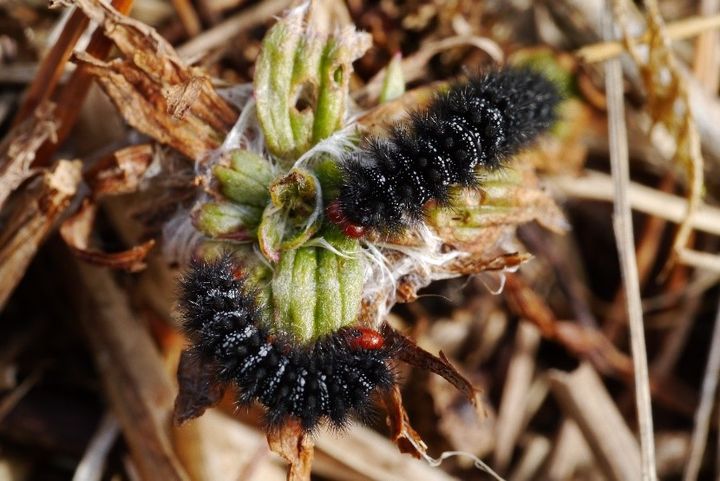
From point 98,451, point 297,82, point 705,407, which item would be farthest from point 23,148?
point 705,407

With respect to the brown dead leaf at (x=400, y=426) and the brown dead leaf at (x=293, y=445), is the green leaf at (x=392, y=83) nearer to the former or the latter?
the brown dead leaf at (x=400, y=426)

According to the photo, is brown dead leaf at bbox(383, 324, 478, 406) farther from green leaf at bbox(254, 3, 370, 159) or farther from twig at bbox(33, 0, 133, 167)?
twig at bbox(33, 0, 133, 167)

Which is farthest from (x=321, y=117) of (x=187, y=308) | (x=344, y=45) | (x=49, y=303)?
(x=49, y=303)

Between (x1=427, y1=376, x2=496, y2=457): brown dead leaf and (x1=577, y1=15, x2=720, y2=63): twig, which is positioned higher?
(x1=577, y1=15, x2=720, y2=63): twig

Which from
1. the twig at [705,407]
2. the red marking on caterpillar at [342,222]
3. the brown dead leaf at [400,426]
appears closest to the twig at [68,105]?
the red marking on caterpillar at [342,222]

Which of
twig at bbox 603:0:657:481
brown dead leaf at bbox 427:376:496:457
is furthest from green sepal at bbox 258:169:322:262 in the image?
twig at bbox 603:0:657:481

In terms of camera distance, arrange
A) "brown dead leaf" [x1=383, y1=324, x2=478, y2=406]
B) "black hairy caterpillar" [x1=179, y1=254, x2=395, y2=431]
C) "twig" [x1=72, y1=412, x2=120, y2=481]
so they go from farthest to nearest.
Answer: "twig" [x1=72, y1=412, x2=120, y2=481], "brown dead leaf" [x1=383, y1=324, x2=478, y2=406], "black hairy caterpillar" [x1=179, y1=254, x2=395, y2=431]

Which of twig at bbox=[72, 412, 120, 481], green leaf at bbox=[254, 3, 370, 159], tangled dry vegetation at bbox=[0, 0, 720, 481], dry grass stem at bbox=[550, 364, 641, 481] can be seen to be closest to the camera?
green leaf at bbox=[254, 3, 370, 159]
